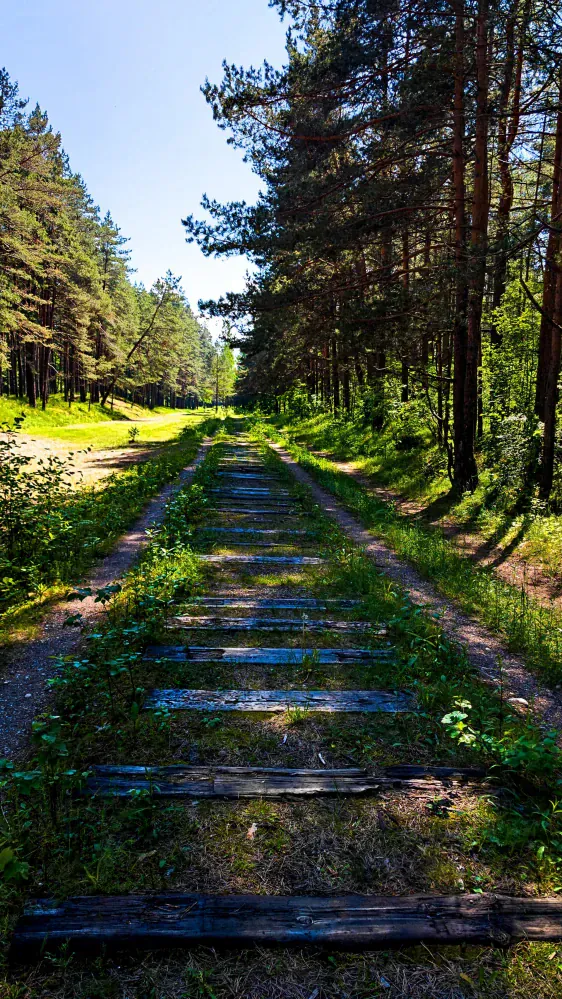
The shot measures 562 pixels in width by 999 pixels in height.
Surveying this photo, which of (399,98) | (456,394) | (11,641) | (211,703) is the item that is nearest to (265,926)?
(211,703)

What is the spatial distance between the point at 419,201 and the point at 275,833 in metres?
13.4

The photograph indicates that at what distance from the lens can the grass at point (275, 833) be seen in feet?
6.87

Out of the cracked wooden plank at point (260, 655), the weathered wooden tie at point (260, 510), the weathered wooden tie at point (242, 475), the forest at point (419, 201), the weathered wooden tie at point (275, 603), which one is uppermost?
the forest at point (419, 201)

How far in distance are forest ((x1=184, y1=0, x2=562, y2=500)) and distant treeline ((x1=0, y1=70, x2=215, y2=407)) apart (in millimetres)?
13595

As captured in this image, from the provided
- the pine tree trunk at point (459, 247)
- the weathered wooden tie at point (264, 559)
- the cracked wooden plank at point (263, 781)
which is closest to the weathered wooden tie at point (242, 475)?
the pine tree trunk at point (459, 247)

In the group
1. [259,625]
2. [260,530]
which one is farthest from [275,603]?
[260,530]

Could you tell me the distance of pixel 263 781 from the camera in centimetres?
309

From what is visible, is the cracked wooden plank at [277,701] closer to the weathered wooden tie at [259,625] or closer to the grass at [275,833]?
the grass at [275,833]

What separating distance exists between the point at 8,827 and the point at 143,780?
735 millimetres

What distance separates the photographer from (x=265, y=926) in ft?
7.33

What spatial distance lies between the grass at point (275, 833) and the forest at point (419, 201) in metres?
7.34

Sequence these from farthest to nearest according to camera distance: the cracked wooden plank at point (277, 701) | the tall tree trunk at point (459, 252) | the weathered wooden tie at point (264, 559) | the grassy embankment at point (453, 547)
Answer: the tall tree trunk at point (459, 252) → the weathered wooden tie at point (264, 559) → the grassy embankment at point (453, 547) → the cracked wooden plank at point (277, 701)

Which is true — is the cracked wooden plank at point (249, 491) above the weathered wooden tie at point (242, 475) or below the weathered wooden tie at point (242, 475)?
below

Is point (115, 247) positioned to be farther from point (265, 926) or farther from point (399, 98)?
point (265, 926)
